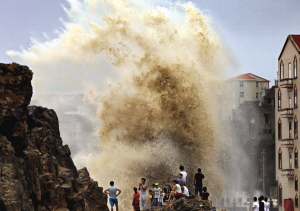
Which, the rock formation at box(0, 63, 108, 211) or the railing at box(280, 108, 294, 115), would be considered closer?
the rock formation at box(0, 63, 108, 211)

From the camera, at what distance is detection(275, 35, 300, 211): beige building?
44.2m

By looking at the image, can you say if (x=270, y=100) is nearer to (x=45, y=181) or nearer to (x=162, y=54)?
(x=162, y=54)

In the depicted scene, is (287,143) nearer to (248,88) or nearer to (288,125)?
(288,125)

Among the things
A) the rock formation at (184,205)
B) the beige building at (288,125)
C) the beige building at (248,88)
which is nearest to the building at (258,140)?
the beige building at (248,88)

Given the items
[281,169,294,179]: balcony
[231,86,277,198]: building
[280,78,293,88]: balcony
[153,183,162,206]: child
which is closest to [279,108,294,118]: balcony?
[280,78,293,88]: balcony

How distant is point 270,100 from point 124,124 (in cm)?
3602

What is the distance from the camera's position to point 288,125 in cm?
4591

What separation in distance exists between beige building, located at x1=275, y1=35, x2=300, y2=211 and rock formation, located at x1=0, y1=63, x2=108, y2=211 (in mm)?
23179

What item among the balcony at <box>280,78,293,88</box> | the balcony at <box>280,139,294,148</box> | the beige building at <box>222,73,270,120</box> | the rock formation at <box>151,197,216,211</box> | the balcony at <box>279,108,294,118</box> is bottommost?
the rock formation at <box>151,197,216,211</box>

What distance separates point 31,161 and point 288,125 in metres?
31.9

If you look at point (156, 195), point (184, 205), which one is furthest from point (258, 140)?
point (184, 205)

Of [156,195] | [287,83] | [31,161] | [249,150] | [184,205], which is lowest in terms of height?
[184,205]

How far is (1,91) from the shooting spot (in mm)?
17750

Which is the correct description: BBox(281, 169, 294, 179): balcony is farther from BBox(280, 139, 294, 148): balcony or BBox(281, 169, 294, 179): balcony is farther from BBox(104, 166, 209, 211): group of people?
BBox(104, 166, 209, 211): group of people
